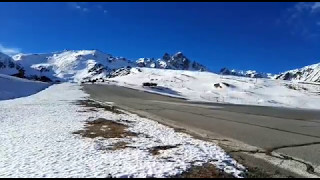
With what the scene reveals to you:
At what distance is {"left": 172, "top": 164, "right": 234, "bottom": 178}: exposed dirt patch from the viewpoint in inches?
295

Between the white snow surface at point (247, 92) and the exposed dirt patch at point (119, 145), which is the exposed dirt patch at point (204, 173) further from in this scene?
the white snow surface at point (247, 92)

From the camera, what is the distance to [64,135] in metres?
12.2

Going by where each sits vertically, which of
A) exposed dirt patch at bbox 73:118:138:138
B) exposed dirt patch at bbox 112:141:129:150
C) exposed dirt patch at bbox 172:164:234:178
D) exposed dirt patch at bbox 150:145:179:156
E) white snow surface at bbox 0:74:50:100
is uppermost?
exposed dirt patch at bbox 172:164:234:178

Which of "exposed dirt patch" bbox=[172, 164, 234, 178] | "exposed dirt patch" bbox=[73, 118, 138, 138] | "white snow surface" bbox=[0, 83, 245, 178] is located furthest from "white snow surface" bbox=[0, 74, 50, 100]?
"exposed dirt patch" bbox=[172, 164, 234, 178]

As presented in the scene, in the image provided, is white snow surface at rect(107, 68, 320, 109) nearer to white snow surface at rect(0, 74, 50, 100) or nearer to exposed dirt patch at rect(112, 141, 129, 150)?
white snow surface at rect(0, 74, 50, 100)

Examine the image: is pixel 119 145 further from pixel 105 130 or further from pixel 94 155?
pixel 105 130

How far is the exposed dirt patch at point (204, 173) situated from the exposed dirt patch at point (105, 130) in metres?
4.82

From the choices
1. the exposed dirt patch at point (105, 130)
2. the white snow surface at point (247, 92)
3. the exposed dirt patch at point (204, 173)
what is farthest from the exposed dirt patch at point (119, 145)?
the white snow surface at point (247, 92)

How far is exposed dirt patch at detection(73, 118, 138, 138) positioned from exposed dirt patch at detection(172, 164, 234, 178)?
4824 millimetres

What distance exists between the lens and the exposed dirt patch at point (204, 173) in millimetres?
7492

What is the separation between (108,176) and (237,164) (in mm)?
3280

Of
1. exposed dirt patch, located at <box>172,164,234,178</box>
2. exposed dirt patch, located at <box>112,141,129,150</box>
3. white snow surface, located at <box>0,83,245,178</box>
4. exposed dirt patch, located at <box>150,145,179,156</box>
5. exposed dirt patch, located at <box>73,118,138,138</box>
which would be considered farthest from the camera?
exposed dirt patch, located at <box>73,118,138,138</box>

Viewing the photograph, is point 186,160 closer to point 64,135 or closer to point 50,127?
point 64,135

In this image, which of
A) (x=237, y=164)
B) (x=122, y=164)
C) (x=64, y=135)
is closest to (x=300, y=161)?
(x=237, y=164)
